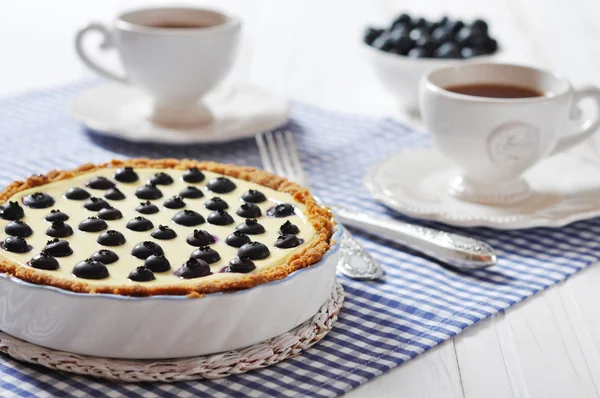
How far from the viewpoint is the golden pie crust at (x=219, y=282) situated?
48.5 inches

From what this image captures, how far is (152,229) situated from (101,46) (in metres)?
0.97

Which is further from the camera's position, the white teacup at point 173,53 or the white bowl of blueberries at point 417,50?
the white bowl of blueberries at point 417,50

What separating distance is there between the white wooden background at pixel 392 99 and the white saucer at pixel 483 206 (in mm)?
186

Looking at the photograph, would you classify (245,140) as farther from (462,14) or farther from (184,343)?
(462,14)

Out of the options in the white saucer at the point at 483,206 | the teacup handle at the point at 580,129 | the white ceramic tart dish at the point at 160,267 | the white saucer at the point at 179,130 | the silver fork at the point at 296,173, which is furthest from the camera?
the white saucer at the point at 179,130

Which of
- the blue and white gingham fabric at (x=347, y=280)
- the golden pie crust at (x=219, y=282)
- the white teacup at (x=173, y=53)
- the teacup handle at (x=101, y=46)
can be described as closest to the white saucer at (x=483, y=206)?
the blue and white gingham fabric at (x=347, y=280)

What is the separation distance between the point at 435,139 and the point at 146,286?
0.86 metres

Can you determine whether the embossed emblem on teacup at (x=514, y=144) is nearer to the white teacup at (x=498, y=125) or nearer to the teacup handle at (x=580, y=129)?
the white teacup at (x=498, y=125)

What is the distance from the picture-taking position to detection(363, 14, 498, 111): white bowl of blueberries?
2383 mm

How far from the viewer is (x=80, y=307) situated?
1.22 m

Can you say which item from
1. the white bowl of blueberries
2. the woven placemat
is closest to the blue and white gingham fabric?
the woven placemat

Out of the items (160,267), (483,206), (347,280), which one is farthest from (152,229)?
(483,206)

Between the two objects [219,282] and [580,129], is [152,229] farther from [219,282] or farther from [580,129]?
[580,129]

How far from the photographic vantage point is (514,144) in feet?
6.05
